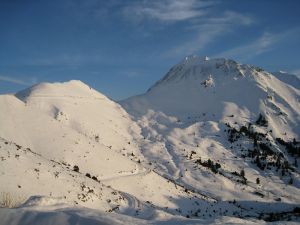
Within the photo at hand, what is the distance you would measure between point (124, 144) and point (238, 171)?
25.6 meters

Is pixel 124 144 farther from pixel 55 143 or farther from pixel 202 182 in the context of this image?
pixel 55 143

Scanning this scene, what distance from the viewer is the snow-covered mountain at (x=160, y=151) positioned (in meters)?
40.9

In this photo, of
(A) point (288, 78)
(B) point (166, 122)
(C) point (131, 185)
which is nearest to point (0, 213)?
(C) point (131, 185)

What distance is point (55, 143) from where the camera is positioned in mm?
61688

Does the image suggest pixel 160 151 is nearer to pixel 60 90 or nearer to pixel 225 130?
pixel 225 130

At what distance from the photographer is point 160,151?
285 feet

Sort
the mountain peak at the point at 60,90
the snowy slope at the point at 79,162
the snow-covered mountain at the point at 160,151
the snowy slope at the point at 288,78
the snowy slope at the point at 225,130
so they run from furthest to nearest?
the snowy slope at the point at 288,78 → the mountain peak at the point at 60,90 → the snowy slope at the point at 225,130 → the snowy slope at the point at 79,162 → the snow-covered mountain at the point at 160,151

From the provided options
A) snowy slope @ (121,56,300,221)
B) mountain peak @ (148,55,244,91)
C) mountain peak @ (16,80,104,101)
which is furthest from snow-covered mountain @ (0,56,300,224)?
mountain peak @ (148,55,244,91)

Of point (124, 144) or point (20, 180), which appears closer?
point (20, 180)

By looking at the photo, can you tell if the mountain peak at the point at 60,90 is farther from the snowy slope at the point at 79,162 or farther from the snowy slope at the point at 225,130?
the snowy slope at the point at 225,130

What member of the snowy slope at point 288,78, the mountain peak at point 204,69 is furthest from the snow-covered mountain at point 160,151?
the snowy slope at point 288,78

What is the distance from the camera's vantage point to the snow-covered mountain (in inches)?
1610

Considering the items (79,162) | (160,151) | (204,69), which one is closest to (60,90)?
(160,151)

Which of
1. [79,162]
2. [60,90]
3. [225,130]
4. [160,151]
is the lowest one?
[79,162]
